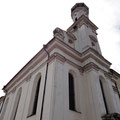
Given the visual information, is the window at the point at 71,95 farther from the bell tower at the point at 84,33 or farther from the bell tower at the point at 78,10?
the bell tower at the point at 78,10

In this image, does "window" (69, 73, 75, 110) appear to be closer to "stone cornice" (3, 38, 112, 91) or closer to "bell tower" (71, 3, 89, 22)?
"stone cornice" (3, 38, 112, 91)

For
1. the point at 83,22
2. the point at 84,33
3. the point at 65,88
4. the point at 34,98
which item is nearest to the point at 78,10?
the point at 83,22

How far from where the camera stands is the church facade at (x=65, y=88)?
8164mm

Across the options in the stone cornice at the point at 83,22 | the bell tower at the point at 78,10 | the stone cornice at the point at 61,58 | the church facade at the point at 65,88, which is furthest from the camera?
the bell tower at the point at 78,10

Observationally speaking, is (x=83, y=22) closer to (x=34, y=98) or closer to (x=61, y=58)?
(x=61, y=58)

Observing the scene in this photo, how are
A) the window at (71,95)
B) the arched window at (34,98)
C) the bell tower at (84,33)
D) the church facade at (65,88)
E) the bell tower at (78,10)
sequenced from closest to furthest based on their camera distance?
the church facade at (65,88) < the window at (71,95) < the arched window at (34,98) < the bell tower at (84,33) < the bell tower at (78,10)

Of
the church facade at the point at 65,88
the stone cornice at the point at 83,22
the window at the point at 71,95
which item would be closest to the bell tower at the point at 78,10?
the stone cornice at the point at 83,22

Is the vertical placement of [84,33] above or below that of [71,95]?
above

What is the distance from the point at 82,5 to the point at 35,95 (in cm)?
1963

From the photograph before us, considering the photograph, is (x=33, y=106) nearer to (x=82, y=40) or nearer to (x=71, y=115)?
(x=71, y=115)

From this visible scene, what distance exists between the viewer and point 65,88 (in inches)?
355

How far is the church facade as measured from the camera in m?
8.16

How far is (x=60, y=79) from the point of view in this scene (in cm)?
913

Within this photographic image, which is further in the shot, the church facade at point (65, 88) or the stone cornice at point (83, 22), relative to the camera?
the stone cornice at point (83, 22)
